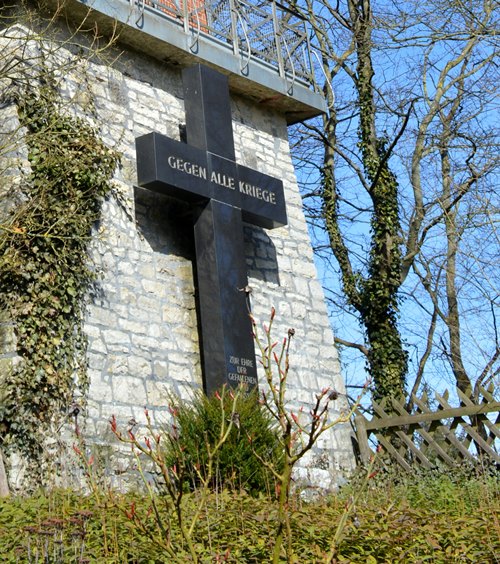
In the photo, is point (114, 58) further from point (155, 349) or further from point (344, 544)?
point (344, 544)

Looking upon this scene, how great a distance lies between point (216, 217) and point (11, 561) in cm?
458

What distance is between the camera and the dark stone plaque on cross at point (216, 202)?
27.8ft

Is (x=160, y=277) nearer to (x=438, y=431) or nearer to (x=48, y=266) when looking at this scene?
(x=48, y=266)

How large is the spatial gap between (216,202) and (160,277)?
0.89 metres

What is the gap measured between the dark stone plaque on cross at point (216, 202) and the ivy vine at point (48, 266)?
23.0 inches

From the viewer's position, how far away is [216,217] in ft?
29.2

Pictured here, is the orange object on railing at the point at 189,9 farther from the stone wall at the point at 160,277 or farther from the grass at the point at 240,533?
the grass at the point at 240,533

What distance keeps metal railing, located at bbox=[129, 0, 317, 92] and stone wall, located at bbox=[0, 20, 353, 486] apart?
1.61 ft

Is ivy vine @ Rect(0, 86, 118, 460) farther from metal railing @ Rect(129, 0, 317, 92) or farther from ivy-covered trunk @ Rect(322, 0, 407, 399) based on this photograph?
ivy-covered trunk @ Rect(322, 0, 407, 399)

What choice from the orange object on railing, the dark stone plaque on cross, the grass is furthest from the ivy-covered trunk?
the grass

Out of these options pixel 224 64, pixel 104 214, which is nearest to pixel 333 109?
pixel 224 64

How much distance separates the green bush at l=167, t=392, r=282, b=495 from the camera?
275 inches

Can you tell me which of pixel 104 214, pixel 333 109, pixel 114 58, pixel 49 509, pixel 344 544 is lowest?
pixel 344 544

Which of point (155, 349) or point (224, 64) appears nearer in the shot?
point (155, 349)
